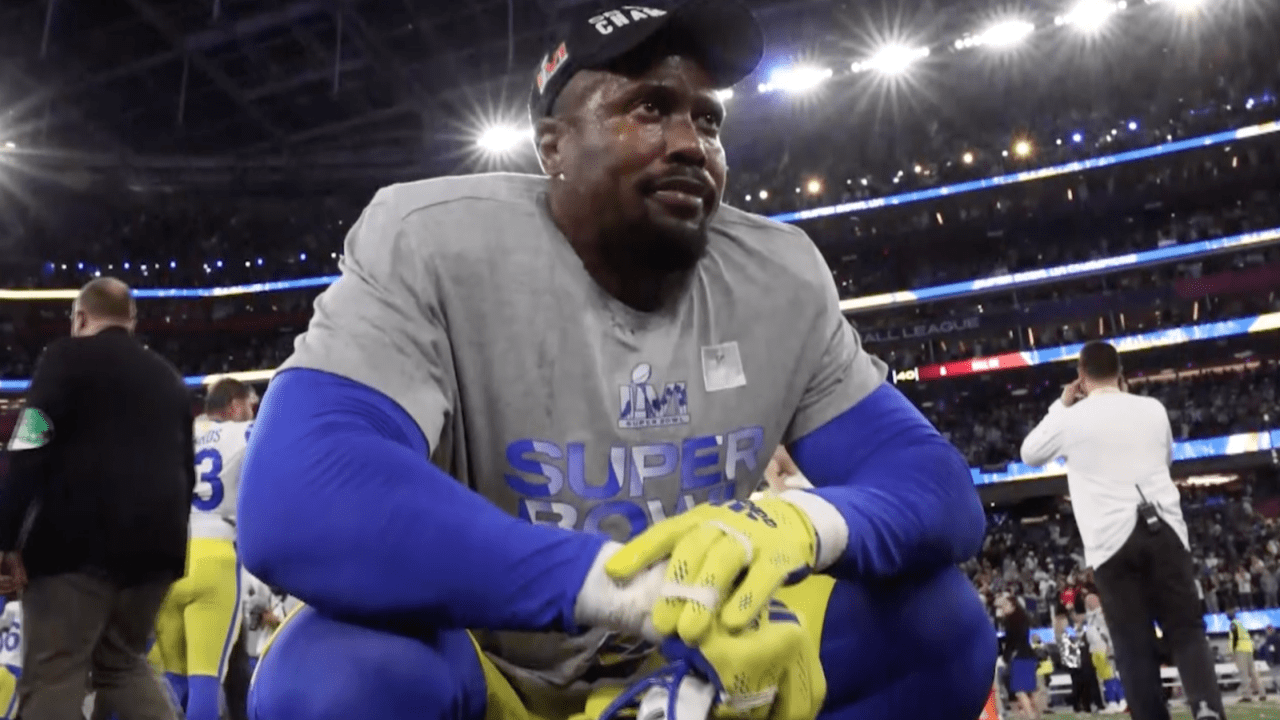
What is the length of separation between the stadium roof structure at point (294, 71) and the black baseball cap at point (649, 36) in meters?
21.0

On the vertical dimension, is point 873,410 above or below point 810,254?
below

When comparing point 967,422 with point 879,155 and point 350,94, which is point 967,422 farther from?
point 350,94

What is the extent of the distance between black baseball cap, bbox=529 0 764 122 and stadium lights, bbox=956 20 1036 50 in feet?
86.1

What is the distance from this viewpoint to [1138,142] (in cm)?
2728

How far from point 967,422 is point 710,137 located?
92.7ft

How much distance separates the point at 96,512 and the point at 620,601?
2.65m

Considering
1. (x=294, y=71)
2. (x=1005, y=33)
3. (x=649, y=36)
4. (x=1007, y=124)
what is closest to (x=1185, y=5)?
(x=1005, y=33)

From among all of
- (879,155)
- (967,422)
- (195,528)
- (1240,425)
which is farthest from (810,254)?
(879,155)

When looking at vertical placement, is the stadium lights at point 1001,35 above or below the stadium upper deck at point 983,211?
above

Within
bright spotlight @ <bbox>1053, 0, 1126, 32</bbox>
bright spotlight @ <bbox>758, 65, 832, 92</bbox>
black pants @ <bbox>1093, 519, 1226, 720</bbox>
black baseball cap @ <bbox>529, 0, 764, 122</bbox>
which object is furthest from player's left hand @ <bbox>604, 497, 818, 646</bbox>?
bright spotlight @ <bbox>1053, 0, 1126, 32</bbox>

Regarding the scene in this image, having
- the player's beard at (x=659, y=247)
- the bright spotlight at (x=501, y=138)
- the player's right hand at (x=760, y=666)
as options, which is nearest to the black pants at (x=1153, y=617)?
the player's beard at (x=659, y=247)

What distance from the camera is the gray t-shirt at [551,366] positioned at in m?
1.57

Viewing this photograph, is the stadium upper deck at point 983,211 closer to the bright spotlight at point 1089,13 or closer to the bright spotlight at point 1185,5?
the bright spotlight at point 1185,5

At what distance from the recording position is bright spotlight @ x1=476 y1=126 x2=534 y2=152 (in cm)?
2702
